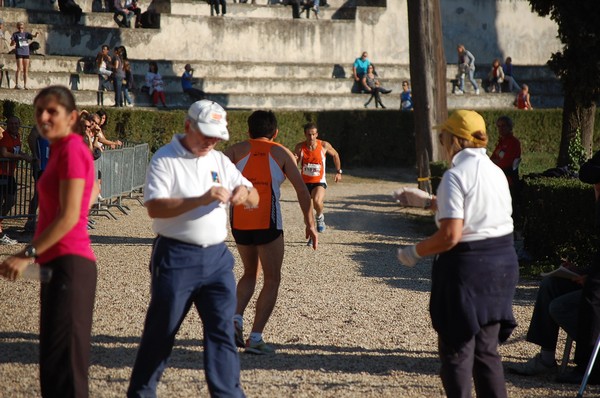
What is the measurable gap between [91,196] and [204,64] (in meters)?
27.1

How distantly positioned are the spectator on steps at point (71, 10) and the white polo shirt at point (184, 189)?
86.5 feet

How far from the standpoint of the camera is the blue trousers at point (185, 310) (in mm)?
5188

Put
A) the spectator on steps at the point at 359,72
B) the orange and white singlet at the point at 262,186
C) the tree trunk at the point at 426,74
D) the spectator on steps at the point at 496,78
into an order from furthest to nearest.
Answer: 1. the spectator on steps at the point at 496,78
2. the spectator on steps at the point at 359,72
3. the tree trunk at the point at 426,74
4. the orange and white singlet at the point at 262,186

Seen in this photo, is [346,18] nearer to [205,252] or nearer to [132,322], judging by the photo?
[132,322]

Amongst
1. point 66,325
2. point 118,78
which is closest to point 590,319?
point 66,325

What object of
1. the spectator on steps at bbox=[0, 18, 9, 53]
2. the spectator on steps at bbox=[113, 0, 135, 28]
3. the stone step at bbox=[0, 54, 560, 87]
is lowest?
the stone step at bbox=[0, 54, 560, 87]

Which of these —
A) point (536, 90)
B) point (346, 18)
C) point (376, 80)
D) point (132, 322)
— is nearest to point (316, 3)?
point (346, 18)

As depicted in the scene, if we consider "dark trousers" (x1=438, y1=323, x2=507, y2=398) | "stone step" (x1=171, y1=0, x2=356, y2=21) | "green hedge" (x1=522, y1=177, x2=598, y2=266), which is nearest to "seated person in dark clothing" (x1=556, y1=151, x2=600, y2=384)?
"dark trousers" (x1=438, y1=323, x2=507, y2=398)

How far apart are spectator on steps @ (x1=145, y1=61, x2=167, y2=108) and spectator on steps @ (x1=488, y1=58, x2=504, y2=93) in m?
12.4

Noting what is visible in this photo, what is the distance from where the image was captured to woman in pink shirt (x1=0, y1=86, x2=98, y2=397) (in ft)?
15.2

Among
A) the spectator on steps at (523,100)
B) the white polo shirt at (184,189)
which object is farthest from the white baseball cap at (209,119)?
the spectator on steps at (523,100)

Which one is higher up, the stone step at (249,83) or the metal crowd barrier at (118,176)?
the stone step at (249,83)

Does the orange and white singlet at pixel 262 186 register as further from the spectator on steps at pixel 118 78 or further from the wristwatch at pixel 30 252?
the spectator on steps at pixel 118 78

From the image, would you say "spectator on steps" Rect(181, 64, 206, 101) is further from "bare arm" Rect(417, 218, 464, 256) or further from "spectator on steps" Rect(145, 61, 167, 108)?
"bare arm" Rect(417, 218, 464, 256)
